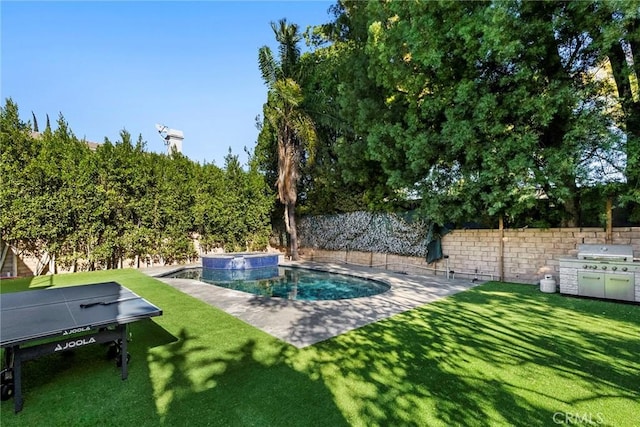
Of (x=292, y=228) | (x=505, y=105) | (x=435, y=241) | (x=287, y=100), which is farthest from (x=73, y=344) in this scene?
(x=292, y=228)

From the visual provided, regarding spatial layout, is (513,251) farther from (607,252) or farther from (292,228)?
(292,228)

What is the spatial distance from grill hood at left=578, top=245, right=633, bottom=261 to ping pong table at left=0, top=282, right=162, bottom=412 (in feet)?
31.3

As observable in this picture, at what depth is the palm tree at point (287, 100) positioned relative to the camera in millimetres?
13984

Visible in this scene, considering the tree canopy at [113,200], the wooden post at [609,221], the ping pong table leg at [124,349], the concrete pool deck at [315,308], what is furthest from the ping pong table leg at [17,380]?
the wooden post at [609,221]

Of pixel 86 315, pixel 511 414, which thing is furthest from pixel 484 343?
pixel 86 315

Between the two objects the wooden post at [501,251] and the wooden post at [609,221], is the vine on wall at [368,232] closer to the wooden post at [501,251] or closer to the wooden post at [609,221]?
the wooden post at [501,251]

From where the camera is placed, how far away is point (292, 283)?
11180mm

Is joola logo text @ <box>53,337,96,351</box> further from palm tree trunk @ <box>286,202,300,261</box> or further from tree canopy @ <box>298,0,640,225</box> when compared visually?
palm tree trunk @ <box>286,202,300,261</box>

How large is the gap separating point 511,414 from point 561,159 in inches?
302

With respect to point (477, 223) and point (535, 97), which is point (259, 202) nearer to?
point (477, 223)

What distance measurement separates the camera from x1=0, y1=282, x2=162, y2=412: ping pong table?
288 cm

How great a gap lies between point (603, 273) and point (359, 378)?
24.2ft

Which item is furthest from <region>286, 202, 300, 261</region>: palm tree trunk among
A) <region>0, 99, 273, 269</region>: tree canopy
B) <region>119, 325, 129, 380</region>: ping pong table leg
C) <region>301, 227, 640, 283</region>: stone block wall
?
<region>119, 325, 129, 380</region>: ping pong table leg

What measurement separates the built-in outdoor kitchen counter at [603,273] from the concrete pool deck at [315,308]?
2.48 meters
